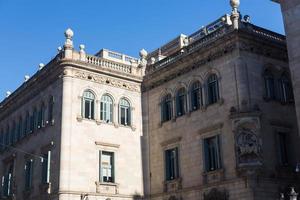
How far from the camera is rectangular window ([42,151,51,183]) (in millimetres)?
31487

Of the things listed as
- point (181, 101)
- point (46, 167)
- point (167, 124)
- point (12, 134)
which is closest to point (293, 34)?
point (181, 101)

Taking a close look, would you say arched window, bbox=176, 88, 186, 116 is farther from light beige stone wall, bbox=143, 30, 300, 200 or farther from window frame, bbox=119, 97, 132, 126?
window frame, bbox=119, 97, 132, 126

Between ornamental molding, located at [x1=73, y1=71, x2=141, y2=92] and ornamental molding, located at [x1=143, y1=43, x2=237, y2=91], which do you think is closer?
ornamental molding, located at [x1=143, y1=43, x2=237, y2=91]

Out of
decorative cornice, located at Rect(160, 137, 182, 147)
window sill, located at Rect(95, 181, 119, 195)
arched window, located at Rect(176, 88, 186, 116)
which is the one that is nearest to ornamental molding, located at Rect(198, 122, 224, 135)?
decorative cornice, located at Rect(160, 137, 182, 147)

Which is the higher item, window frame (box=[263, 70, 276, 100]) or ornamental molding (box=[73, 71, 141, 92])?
ornamental molding (box=[73, 71, 141, 92])

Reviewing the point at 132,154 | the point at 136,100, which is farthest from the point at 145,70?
the point at 132,154

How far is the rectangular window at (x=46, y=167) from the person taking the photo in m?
31.5

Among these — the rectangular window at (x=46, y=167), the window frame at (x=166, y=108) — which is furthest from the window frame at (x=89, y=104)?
the window frame at (x=166, y=108)

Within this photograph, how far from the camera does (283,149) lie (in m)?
28.2

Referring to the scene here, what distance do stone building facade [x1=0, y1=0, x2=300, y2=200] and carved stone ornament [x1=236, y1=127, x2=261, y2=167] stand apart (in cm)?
6

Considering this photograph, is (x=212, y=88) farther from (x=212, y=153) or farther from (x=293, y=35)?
(x=293, y=35)

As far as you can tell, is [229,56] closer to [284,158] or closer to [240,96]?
[240,96]

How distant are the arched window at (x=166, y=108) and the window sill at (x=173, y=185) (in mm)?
4340

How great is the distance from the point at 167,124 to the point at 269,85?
7.37 m
